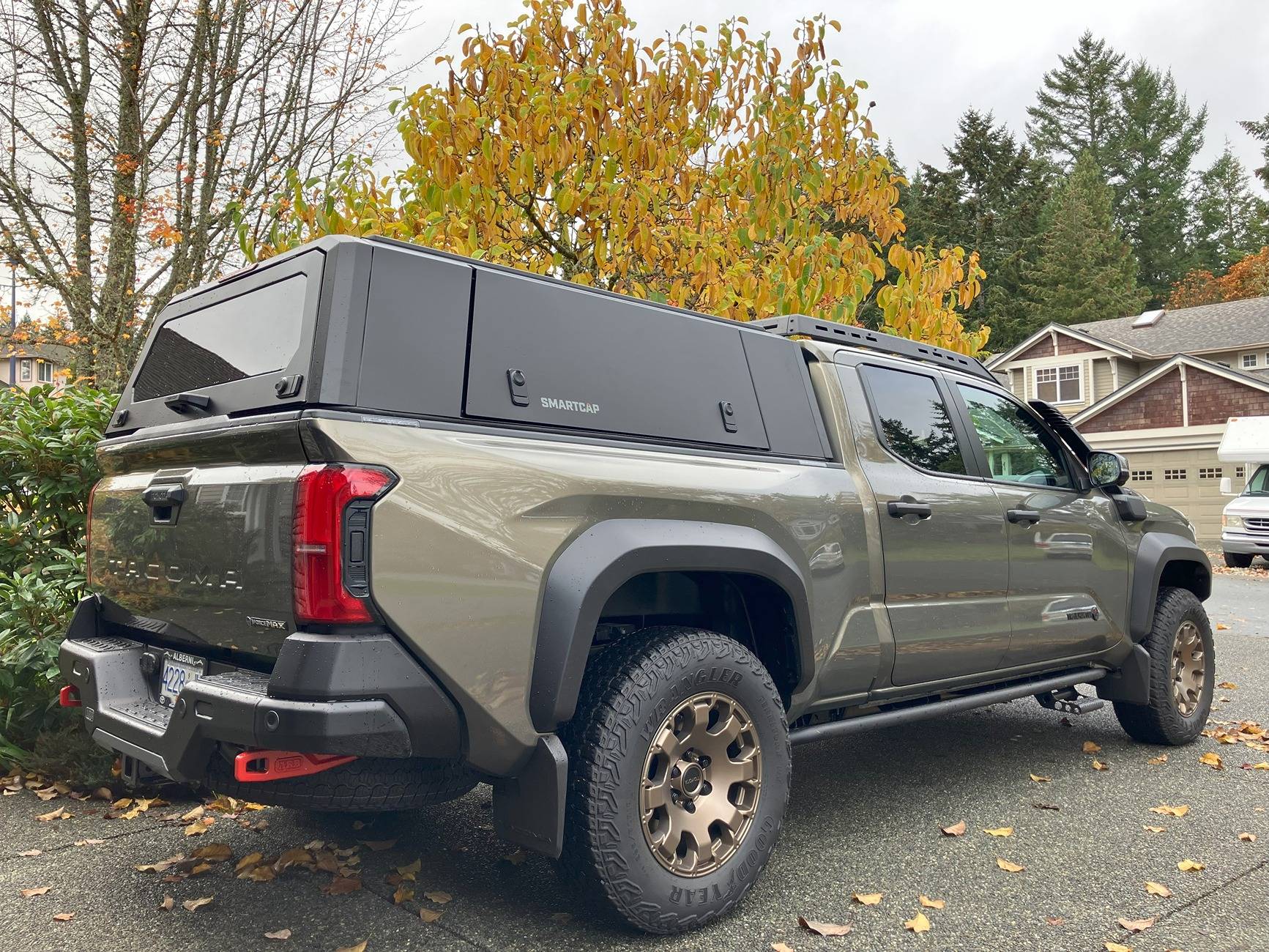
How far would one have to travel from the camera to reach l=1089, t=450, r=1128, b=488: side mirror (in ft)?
16.7

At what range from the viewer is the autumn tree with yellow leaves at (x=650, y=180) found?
648 cm

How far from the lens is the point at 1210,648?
5.84 meters

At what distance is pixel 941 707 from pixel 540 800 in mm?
2079

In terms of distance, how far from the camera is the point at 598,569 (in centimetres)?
294

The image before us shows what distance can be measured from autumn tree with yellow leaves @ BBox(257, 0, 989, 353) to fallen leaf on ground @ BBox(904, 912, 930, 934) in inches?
154

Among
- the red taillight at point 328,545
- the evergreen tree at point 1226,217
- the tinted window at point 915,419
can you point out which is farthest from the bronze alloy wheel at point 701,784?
the evergreen tree at point 1226,217

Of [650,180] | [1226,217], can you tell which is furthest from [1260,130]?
[650,180]

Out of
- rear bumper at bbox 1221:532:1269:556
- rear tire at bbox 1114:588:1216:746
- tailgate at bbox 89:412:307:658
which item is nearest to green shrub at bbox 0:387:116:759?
tailgate at bbox 89:412:307:658

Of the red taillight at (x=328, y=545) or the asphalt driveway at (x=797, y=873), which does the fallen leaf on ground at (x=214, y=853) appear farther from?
the red taillight at (x=328, y=545)

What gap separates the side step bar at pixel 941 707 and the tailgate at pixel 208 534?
186 centimetres

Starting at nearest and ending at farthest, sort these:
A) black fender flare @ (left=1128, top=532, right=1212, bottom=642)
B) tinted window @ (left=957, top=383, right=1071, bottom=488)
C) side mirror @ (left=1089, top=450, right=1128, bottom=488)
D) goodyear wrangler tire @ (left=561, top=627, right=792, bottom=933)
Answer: goodyear wrangler tire @ (left=561, top=627, right=792, bottom=933) → tinted window @ (left=957, top=383, right=1071, bottom=488) → side mirror @ (left=1089, top=450, right=1128, bottom=488) → black fender flare @ (left=1128, top=532, right=1212, bottom=642)

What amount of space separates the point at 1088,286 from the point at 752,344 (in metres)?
48.9

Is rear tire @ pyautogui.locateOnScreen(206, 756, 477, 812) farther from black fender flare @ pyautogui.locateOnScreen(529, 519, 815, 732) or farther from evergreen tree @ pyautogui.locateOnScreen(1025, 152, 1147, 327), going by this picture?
evergreen tree @ pyautogui.locateOnScreen(1025, 152, 1147, 327)

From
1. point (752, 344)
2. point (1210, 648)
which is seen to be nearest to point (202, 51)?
point (752, 344)
